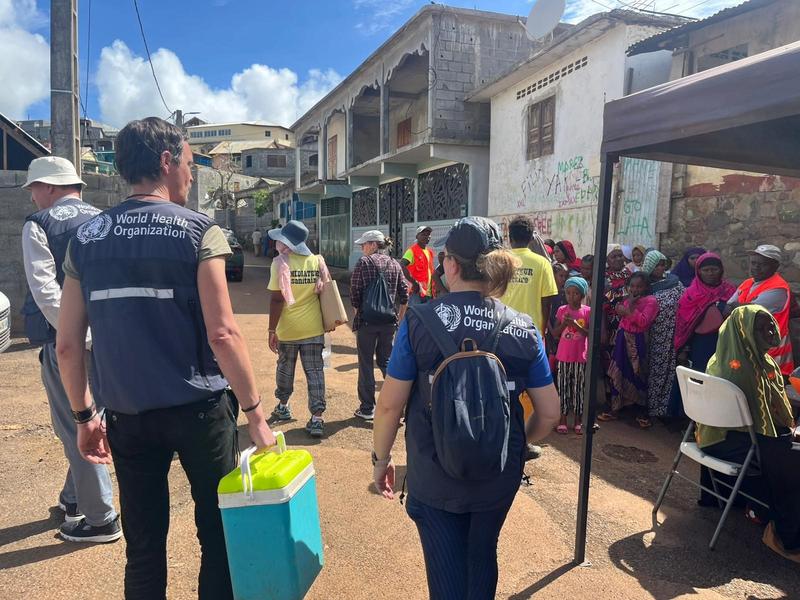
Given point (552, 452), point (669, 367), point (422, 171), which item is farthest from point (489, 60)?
point (552, 452)

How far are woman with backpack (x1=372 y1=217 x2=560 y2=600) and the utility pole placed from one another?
7.03 m

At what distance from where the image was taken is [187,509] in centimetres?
344

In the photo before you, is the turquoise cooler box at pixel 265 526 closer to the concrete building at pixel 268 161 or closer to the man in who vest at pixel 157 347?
the man in who vest at pixel 157 347

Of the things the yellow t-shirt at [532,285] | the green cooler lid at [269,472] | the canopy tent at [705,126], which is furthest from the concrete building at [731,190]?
the green cooler lid at [269,472]

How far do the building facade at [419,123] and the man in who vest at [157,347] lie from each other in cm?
1023

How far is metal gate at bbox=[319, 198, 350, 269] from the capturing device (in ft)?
70.6

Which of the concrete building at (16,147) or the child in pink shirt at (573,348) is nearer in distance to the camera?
the child in pink shirt at (573,348)

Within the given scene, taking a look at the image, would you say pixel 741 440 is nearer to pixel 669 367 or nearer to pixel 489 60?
pixel 669 367

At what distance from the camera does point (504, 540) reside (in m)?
3.21

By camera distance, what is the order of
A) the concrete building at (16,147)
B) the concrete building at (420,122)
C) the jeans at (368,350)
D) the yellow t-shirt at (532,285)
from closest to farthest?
the yellow t-shirt at (532,285)
the jeans at (368,350)
the concrete building at (420,122)
the concrete building at (16,147)

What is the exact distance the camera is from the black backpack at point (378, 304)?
16.4 ft

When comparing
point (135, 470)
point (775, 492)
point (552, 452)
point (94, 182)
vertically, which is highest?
point (94, 182)

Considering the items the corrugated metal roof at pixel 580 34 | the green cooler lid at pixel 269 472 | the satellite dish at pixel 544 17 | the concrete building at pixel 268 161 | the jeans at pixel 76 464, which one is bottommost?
the jeans at pixel 76 464

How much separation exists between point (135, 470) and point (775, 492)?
3.21 meters
